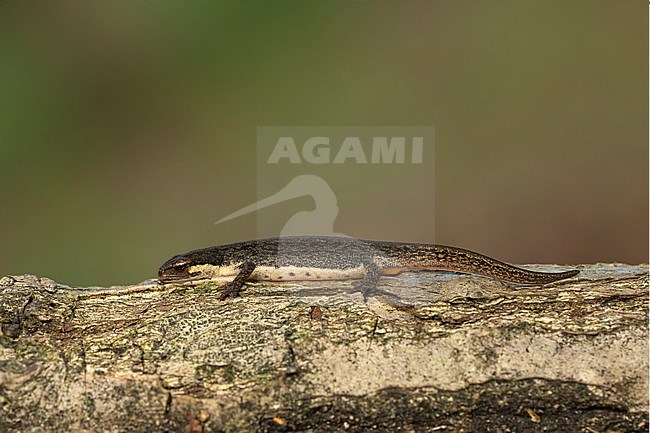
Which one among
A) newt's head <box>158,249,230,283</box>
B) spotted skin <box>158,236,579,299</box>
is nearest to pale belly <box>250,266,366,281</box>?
spotted skin <box>158,236,579,299</box>

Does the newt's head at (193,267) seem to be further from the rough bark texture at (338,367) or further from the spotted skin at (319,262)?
the rough bark texture at (338,367)

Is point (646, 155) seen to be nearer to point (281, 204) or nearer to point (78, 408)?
point (281, 204)

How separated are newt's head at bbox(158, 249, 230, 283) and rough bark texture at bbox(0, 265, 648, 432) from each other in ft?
2.60

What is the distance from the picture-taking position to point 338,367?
138 inches

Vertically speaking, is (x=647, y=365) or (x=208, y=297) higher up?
(x=208, y=297)

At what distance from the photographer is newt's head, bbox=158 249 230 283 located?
4.70m

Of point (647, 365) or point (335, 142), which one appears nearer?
point (647, 365)

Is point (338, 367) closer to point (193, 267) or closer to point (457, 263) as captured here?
point (457, 263)

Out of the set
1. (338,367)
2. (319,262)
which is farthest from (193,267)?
(338,367)

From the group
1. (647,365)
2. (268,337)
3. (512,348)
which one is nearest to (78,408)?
(268,337)

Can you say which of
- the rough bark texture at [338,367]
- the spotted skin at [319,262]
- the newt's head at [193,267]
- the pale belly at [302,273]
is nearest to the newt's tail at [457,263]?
the spotted skin at [319,262]

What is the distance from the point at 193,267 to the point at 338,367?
180cm

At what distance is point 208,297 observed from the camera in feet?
14.0

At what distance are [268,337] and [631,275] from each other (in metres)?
2.50
